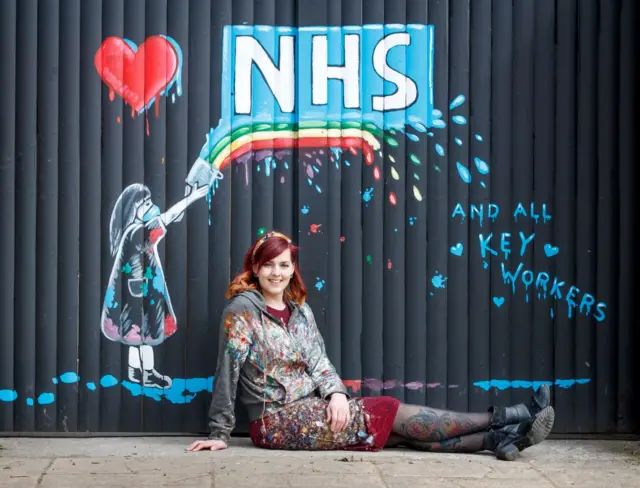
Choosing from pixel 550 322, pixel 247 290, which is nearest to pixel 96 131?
pixel 247 290

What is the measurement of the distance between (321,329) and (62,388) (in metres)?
1.42

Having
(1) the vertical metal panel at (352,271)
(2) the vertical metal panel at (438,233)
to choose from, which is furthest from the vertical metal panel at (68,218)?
(2) the vertical metal panel at (438,233)

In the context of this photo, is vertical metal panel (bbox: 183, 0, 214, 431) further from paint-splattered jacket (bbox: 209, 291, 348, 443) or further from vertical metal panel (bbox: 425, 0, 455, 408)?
vertical metal panel (bbox: 425, 0, 455, 408)

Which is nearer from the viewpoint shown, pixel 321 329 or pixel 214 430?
pixel 214 430

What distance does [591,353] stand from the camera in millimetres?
5156

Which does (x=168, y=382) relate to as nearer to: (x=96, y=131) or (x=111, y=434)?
(x=111, y=434)

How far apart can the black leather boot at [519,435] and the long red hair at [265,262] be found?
1193 millimetres

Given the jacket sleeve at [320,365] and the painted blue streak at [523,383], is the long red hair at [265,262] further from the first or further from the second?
the painted blue streak at [523,383]

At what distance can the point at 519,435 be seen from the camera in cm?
454

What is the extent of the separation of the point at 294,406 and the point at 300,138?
1.44m

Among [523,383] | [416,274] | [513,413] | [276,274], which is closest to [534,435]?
[513,413]

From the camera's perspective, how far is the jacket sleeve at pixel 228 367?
4.73m

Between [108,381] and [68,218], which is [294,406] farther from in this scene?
[68,218]

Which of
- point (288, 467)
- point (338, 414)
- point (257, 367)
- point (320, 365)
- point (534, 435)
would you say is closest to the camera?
point (288, 467)
